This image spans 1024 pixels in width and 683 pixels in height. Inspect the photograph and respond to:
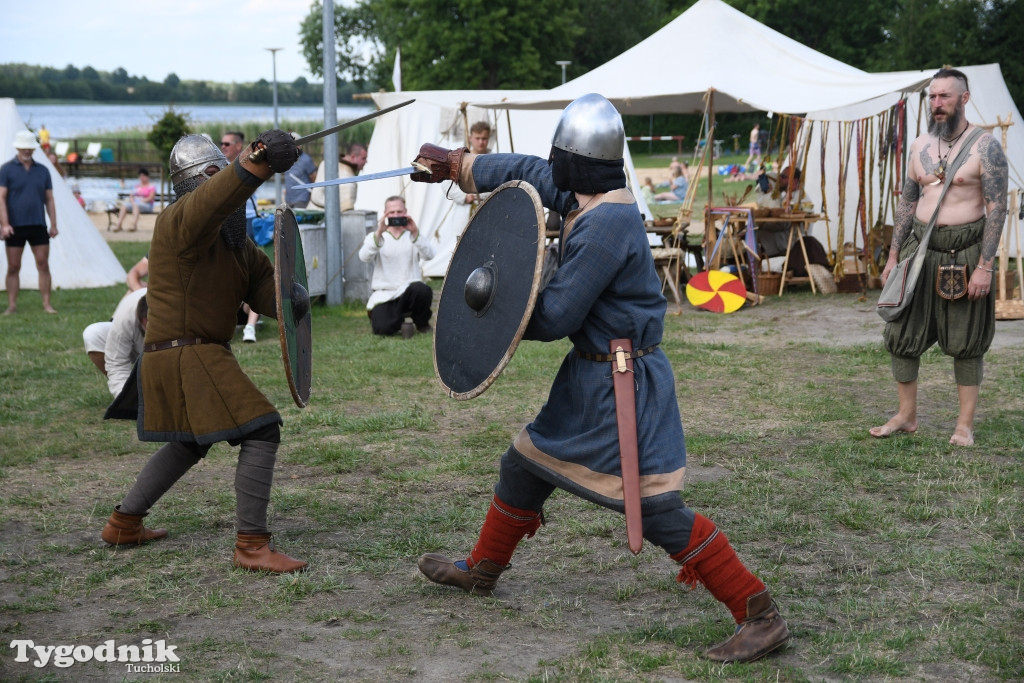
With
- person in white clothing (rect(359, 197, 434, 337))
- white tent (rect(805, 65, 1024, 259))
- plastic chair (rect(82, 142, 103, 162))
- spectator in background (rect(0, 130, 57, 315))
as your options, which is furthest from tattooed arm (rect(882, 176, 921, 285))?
plastic chair (rect(82, 142, 103, 162))

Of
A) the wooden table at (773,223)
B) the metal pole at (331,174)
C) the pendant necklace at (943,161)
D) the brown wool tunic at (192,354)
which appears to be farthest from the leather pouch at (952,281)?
the metal pole at (331,174)

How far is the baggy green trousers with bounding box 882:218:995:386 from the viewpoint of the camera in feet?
15.8

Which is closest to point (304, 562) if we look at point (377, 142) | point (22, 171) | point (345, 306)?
point (345, 306)

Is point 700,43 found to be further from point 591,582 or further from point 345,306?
point 591,582

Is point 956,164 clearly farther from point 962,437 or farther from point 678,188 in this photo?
point 678,188

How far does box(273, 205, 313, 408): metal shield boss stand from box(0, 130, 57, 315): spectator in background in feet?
22.3

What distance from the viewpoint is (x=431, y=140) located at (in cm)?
1239

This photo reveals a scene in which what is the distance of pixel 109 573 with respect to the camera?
11.6 ft

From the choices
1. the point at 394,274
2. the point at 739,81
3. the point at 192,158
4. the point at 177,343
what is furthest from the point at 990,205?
the point at 739,81

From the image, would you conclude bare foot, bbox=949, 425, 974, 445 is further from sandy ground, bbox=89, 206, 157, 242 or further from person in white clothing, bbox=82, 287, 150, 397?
sandy ground, bbox=89, 206, 157, 242

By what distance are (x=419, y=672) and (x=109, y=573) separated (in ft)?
4.38

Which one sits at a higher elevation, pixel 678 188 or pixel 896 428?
pixel 678 188

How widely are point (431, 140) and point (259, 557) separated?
938 cm

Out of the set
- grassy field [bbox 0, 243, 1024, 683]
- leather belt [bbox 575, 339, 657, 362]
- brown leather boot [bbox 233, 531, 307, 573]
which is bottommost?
grassy field [bbox 0, 243, 1024, 683]
